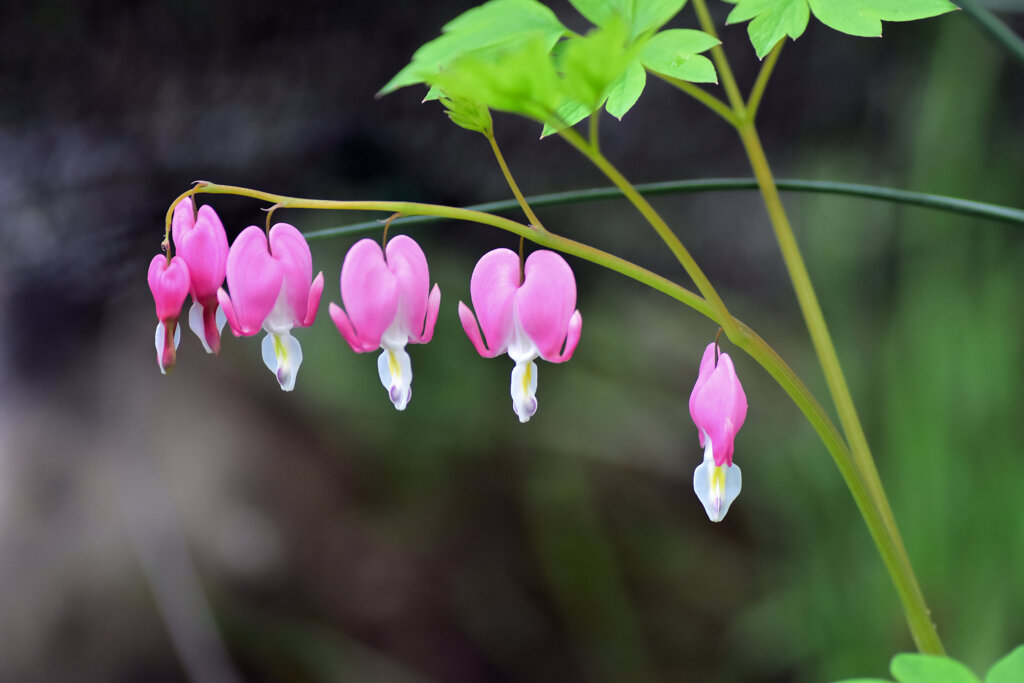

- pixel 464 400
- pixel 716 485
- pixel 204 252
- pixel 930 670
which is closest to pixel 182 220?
pixel 204 252

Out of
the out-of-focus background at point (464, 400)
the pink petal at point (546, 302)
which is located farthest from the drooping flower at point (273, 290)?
the out-of-focus background at point (464, 400)

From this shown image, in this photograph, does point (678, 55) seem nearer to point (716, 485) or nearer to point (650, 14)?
point (650, 14)

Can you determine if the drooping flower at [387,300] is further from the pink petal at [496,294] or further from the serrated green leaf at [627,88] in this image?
the serrated green leaf at [627,88]

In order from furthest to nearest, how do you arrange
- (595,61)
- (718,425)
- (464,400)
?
(464,400)
(718,425)
(595,61)

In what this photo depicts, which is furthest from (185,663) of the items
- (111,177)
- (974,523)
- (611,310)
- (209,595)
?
(974,523)

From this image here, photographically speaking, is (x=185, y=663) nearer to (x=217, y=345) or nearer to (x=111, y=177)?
(x=111, y=177)
